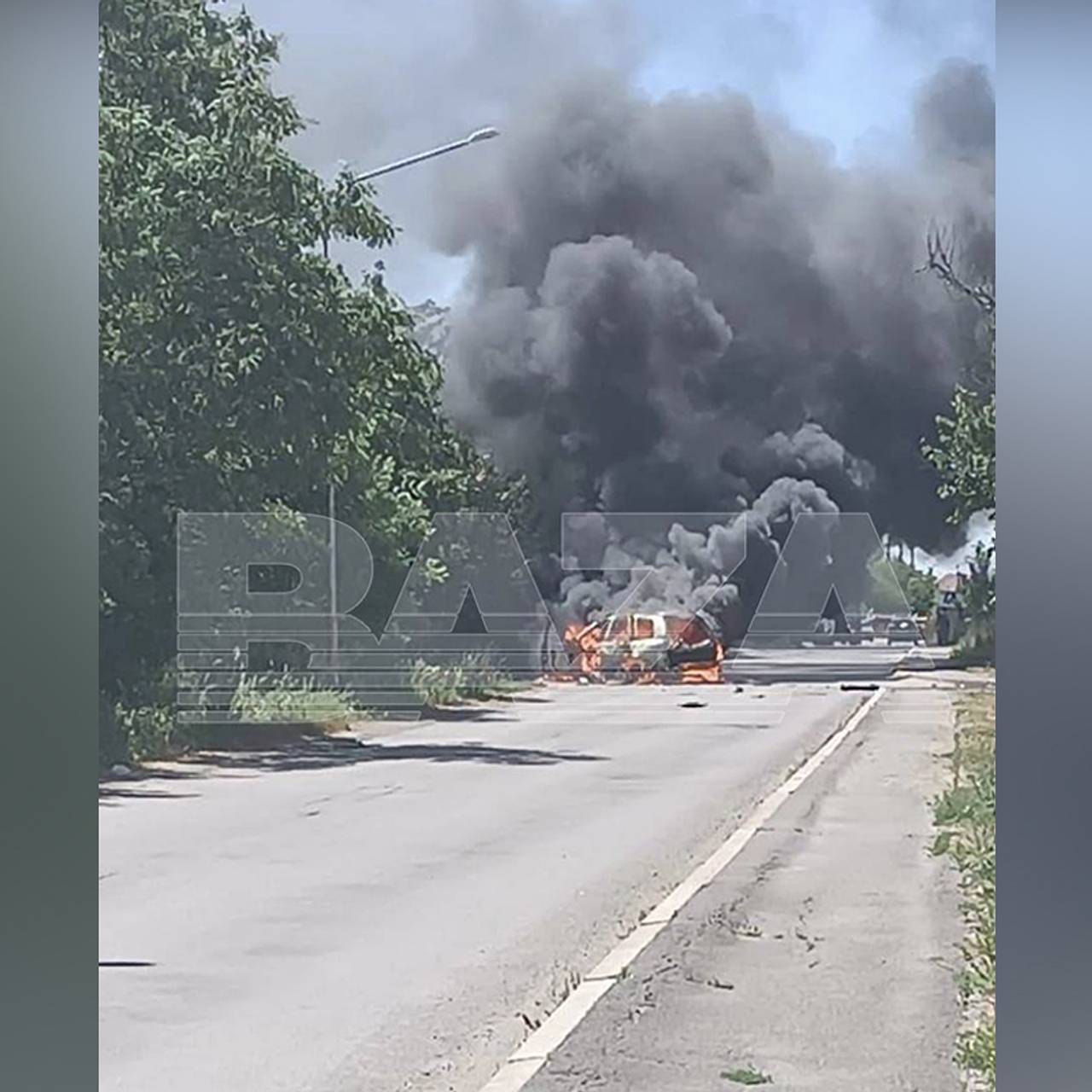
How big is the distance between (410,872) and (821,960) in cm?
65

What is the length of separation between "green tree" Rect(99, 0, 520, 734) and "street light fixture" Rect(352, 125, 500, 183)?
26 mm

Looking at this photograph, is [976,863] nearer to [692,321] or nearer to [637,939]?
[637,939]

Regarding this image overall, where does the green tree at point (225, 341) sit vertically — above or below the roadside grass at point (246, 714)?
above

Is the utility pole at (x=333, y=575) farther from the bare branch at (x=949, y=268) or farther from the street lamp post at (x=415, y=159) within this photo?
the bare branch at (x=949, y=268)

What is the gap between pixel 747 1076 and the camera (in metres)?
2.78

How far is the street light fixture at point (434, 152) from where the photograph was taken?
304 cm

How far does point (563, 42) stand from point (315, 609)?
0.99 metres

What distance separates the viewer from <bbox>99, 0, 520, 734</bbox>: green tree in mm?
3064

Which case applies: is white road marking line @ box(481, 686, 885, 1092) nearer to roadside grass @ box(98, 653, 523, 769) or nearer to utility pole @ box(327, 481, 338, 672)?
roadside grass @ box(98, 653, 523, 769)
